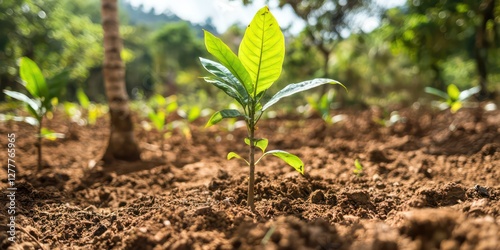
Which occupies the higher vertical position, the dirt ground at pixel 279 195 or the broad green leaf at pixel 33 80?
the broad green leaf at pixel 33 80

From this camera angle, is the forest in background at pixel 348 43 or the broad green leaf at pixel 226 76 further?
the forest in background at pixel 348 43

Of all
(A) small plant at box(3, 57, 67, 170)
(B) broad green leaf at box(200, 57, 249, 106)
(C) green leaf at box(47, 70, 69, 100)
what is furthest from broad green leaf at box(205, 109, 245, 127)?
(C) green leaf at box(47, 70, 69, 100)

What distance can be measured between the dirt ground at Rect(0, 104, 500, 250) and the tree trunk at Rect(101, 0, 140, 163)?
26cm

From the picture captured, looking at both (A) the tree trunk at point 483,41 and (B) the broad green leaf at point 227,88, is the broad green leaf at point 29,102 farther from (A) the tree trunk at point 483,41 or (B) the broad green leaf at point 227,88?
(A) the tree trunk at point 483,41

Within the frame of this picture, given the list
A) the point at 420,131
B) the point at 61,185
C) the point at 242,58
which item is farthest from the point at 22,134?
the point at 420,131

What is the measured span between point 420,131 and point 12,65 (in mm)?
7693

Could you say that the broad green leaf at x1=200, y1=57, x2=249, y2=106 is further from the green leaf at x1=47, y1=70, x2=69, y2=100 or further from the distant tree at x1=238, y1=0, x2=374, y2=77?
the distant tree at x1=238, y1=0, x2=374, y2=77

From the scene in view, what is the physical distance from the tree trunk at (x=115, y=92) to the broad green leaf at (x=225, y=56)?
6.56 feet

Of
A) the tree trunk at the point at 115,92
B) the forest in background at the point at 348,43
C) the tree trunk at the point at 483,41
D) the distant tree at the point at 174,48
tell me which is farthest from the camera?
the distant tree at the point at 174,48

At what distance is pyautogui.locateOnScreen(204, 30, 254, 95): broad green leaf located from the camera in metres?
1.63

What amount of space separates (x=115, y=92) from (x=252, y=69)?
82.9 inches

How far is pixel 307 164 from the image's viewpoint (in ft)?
10.1

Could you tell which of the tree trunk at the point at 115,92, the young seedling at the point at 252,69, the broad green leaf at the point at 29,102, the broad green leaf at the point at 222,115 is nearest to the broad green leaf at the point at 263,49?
the young seedling at the point at 252,69

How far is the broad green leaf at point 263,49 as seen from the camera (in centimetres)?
156
